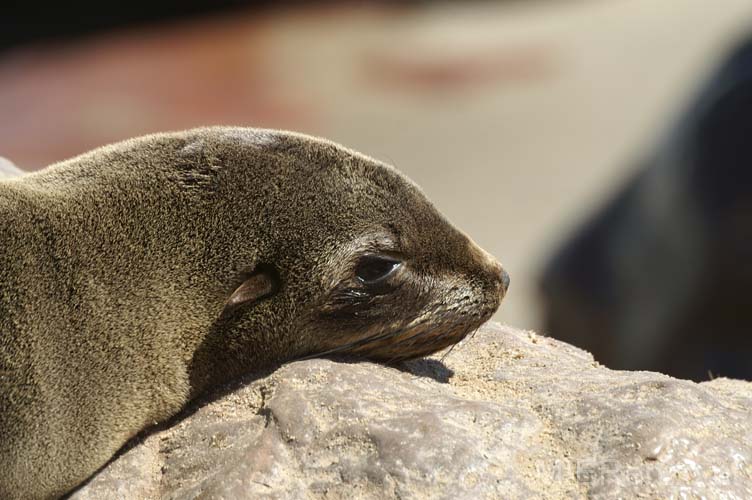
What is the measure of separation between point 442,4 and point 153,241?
20.2m

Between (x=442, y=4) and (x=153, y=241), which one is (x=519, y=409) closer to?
(x=153, y=241)

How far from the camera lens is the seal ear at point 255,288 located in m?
4.66

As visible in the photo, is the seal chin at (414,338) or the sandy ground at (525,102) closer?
the seal chin at (414,338)

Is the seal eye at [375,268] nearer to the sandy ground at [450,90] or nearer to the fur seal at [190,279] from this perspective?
the fur seal at [190,279]

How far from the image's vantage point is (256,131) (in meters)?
4.91

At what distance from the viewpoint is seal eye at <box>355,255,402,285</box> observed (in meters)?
4.82

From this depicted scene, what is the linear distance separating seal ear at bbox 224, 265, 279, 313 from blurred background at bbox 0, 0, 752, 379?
8.93m

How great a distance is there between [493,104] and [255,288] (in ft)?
52.8

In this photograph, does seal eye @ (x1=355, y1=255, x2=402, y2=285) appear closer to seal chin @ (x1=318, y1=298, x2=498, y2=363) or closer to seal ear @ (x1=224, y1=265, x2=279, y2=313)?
seal chin @ (x1=318, y1=298, x2=498, y2=363)

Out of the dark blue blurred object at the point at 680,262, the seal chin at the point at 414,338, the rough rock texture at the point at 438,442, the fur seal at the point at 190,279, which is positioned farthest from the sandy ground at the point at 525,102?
the rough rock texture at the point at 438,442

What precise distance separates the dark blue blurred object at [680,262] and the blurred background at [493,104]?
30mm

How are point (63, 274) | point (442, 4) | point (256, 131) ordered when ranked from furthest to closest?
point (442, 4), point (256, 131), point (63, 274)

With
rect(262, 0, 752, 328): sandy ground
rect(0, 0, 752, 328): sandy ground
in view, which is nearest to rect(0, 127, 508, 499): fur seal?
rect(262, 0, 752, 328): sandy ground

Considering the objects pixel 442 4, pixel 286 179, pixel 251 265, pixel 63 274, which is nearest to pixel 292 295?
pixel 251 265
